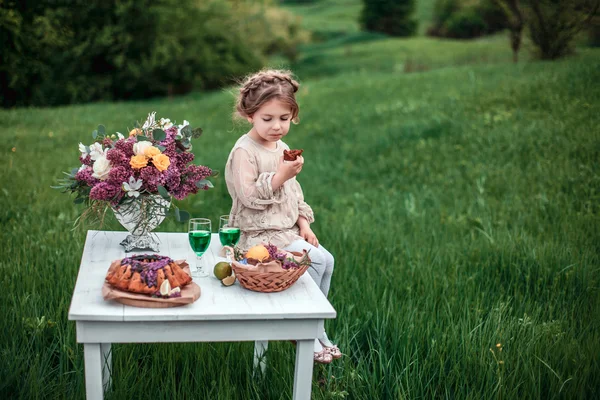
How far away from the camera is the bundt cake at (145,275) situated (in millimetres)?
2316

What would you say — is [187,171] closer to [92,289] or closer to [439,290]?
[92,289]

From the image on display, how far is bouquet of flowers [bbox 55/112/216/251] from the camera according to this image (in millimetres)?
2727

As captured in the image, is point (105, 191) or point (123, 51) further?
point (123, 51)

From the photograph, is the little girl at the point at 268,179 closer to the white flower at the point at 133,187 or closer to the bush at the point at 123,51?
the white flower at the point at 133,187

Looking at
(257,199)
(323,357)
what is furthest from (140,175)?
(323,357)

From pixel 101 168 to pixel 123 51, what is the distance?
18.9 metres

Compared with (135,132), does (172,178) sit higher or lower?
lower

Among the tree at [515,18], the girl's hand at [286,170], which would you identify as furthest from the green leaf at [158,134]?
the tree at [515,18]

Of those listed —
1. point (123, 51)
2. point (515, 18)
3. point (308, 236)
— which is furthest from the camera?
point (123, 51)

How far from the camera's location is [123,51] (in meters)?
20.3

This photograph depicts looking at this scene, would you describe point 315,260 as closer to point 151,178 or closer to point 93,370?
point 151,178

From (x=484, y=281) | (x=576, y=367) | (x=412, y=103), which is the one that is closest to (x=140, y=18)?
(x=412, y=103)

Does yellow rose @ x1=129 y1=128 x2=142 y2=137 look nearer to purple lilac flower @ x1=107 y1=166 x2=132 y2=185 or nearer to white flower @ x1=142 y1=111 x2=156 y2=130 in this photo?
white flower @ x1=142 y1=111 x2=156 y2=130

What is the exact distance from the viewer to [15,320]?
11.0 feet
